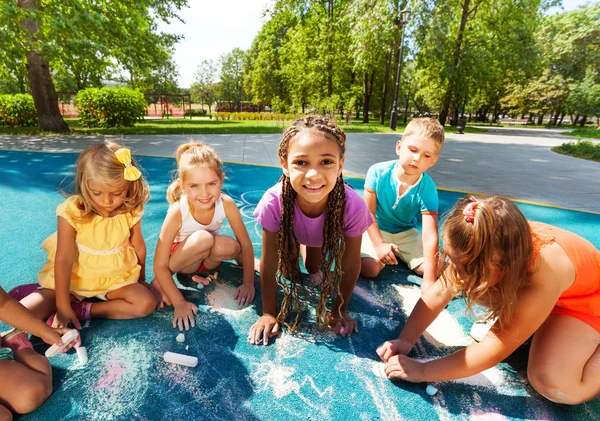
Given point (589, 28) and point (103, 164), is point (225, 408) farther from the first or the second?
point (589, 28)

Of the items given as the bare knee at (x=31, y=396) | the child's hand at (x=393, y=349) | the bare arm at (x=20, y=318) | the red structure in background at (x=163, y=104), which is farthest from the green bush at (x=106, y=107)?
the child's hand at (x=393, y=349)

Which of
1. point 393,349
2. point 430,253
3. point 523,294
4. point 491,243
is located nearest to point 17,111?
point 430,253

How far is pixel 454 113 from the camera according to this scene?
68.6 ft

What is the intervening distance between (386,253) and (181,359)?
5.01 ft

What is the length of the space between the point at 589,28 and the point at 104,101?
36.3m

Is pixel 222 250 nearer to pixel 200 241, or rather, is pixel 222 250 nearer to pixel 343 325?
pixel 200 241

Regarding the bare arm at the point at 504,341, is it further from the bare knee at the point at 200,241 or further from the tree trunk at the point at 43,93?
the tree trunk at the point at 43,93

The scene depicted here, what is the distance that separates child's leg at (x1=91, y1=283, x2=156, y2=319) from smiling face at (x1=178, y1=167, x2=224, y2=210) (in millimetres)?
653

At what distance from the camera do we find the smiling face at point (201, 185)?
6.94ft

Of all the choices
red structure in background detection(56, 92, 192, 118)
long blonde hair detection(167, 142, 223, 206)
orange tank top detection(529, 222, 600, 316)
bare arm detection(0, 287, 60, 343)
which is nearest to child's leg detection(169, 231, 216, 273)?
long blonde hair detection(167, 142, 223, 206)

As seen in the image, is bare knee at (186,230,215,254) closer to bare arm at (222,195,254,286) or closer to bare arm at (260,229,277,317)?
bare arm at (222,195,254,286)

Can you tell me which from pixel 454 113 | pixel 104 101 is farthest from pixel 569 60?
pixel 104 101

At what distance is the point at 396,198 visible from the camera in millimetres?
2678

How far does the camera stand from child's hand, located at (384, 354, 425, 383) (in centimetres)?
161
